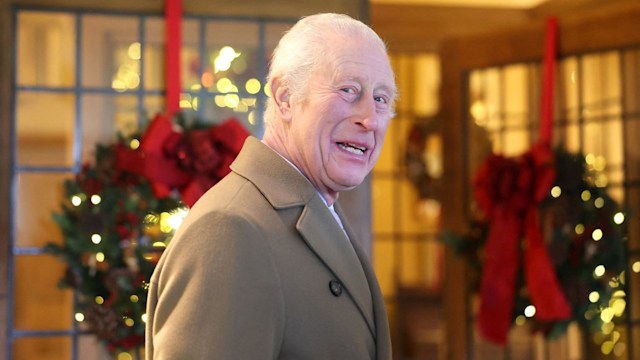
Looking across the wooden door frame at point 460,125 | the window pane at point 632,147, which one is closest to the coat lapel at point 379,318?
the window pane at point 632,147

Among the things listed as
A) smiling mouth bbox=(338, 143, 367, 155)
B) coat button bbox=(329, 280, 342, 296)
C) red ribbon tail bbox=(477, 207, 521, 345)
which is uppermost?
smiling mouth bbox=(338, 143, 367, 155)

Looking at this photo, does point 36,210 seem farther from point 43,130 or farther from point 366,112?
point 366,112

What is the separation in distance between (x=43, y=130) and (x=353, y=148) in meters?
1.75

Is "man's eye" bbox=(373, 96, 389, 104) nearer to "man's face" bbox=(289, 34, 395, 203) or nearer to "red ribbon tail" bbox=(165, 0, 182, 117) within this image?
"man's face" bbox=(289, 34, 395, 203)

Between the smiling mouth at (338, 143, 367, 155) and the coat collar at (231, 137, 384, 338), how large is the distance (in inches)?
3.2

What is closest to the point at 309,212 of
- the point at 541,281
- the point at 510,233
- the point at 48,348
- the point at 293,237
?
the point at 293,237

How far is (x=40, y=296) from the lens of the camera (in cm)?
308

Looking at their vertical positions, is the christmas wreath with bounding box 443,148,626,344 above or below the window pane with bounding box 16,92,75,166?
below

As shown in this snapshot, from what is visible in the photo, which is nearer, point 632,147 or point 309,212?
point 309,212

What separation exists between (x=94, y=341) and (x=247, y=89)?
919 mm

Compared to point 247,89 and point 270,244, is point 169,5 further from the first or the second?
point 270,244

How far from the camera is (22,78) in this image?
3.11 meters

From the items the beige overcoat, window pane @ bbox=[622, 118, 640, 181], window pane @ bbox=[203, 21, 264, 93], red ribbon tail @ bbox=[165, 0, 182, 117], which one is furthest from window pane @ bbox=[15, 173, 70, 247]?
window pane @ bbox=[622, 118, 640, 181]

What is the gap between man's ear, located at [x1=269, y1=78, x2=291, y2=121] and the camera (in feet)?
5.24
